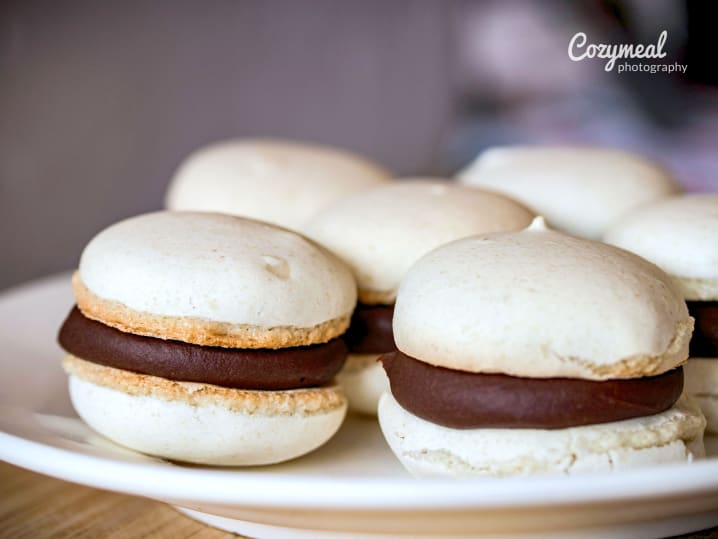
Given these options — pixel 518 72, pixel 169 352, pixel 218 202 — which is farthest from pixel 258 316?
pixel 518 72

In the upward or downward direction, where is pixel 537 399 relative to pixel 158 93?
downward

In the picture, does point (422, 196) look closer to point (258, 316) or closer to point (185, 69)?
point (258, 316)

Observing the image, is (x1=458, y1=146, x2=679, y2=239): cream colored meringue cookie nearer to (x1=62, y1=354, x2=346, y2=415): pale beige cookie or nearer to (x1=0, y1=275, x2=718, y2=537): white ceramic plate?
(x1=0, y1=275, x2=718, y2=537): white ceramic plate

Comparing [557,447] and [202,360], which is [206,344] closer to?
[202,360]

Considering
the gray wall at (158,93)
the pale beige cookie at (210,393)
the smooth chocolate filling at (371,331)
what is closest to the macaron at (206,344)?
the pale beige cookie at (210,393)

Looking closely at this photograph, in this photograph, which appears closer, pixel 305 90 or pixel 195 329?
pixel 195 329

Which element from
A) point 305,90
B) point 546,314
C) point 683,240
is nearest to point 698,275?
point 683,240

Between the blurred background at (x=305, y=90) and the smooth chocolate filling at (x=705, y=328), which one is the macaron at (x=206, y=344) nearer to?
the smooth chocolate filling at (x=705, y=328)
